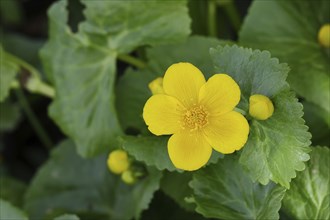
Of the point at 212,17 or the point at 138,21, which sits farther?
the point at 212,17

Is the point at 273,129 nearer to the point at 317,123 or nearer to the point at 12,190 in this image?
the point at 317,123

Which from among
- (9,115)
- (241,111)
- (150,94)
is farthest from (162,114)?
(9,115)

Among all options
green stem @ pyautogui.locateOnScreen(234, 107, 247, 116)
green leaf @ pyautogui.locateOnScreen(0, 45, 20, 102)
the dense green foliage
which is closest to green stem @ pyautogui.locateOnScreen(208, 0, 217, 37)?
the dense green foliage

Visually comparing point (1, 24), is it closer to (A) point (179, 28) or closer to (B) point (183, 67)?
(A) point (179, 28)

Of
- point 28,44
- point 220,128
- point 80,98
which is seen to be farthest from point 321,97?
point 28,44

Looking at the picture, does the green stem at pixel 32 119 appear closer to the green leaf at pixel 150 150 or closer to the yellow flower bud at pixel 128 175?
the yellow flower bud at pixel 128 175
